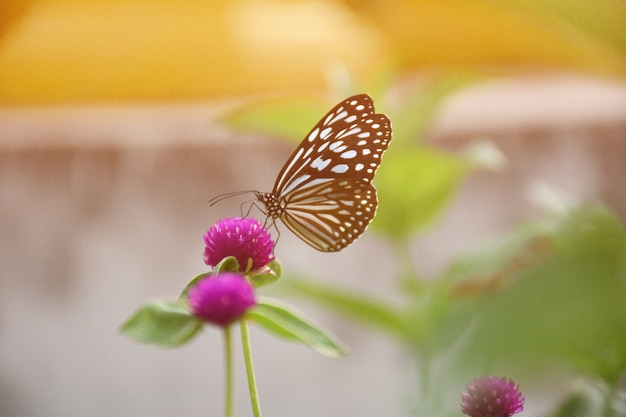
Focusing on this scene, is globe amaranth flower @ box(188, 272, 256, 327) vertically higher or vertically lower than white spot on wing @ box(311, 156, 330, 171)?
lower

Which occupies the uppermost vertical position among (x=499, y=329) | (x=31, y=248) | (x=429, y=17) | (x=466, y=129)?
(x=429, y=17)

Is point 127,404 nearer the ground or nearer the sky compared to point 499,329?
nearer the sky

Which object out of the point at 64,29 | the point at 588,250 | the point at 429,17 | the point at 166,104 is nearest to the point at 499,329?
the point at 588,250

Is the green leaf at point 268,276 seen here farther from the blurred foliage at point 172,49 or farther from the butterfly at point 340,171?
the blurred foliage at point 172,49

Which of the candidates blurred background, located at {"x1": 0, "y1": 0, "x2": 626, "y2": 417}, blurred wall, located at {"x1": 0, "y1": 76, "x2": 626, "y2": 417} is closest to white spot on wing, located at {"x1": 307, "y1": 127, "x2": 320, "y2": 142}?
blurred background, located at {"x1": 0, "y1": 0, "x2": 626, "y2": 417}

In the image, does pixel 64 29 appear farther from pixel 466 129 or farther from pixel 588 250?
pixel 588 250

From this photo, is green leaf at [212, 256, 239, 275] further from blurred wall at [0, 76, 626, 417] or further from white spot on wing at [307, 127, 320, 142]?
blurred wall at [0, 76, 626, 417]

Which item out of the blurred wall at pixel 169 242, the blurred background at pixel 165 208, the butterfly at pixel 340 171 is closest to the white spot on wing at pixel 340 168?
the butterfly at pixel 340 171
